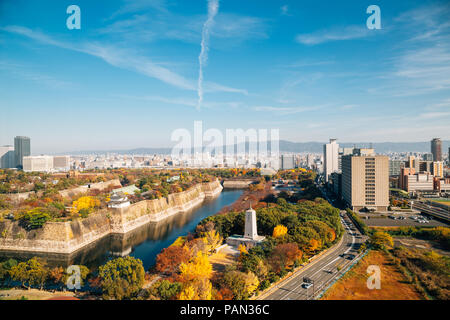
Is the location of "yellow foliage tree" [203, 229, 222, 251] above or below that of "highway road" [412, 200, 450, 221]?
above

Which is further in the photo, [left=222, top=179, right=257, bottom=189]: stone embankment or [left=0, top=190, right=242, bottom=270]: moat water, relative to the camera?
[left=222, top=179, right=257, bottom=189]: stone embankment

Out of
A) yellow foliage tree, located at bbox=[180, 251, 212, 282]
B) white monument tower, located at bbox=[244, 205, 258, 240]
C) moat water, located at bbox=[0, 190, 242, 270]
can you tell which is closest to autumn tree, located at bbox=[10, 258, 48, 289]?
moat water, located at bbox=[0, 190, 242, 270]

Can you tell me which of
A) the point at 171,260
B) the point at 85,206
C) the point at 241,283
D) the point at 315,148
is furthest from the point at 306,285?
the point at 315,148

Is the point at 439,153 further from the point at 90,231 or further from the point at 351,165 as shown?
the point at 90,231

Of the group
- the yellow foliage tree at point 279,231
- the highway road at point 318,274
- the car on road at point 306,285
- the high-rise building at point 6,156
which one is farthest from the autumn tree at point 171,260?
the high-rise building at point 6,156

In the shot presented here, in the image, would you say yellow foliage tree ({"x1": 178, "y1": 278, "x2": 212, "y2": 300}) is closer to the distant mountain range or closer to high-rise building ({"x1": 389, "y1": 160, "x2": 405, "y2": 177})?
high-rise building ({"x1": 389, "y1": 160, "x2": 405, "y2": 177})

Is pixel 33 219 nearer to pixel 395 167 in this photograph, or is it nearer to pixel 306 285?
pixel 306 285
